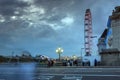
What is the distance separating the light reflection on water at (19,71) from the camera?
9.82 m

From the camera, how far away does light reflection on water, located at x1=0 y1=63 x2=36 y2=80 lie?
9.82m

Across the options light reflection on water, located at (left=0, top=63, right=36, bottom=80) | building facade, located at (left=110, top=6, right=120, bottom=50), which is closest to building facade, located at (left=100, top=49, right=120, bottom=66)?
building facade, located at (left=110, top=6, right=120, bottom=50)

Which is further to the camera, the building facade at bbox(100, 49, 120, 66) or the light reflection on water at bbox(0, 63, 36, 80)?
the building facade at bbox(100, 49, 120, 66)

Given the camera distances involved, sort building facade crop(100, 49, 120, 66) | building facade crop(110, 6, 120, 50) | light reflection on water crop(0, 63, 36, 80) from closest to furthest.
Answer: light reflection on water crop(0, 63, 36, 80) → building facade crop(100, 49, 120, 66) → building facade crop(110, 6, 120, 50)

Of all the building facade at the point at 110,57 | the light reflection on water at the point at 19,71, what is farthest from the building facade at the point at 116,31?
the light reflection on water at the point at 19,71

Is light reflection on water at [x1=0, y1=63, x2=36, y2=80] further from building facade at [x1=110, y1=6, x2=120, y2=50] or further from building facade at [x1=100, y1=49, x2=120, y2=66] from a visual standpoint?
building facade at [x1=110, y1=6, x2=120, y2=50]

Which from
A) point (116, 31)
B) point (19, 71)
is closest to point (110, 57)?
point (116, 31)

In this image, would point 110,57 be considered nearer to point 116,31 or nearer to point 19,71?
point 116,31

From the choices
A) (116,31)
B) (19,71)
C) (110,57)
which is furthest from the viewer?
(116,31)

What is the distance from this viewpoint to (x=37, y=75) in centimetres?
1019

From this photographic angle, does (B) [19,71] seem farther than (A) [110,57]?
No

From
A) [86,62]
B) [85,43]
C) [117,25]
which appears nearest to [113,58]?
[86,62]

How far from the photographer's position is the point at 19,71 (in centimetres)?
1002

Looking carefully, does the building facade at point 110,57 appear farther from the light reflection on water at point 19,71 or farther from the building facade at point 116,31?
the light reflection on water at point 19,71
